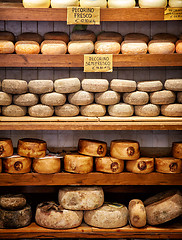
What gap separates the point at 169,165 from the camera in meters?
2.54

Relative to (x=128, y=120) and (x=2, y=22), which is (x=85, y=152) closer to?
(x=128, y=120)

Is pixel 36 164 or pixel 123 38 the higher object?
pixel 123 38

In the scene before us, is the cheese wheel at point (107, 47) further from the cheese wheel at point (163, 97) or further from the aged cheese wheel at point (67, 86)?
the cheese wheel at point (163, 97)

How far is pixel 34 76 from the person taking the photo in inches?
117

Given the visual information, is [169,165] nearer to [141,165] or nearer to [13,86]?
[141,165]

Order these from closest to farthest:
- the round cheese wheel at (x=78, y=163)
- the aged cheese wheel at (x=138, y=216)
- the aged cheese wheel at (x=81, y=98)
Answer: the aged cheese wheel at (x=138, y=216) → the round cheese wheel at (x=78, y=163) → the aged cheese wheel at (x=81, y=98)

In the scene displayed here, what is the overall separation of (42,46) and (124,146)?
1.16 metres

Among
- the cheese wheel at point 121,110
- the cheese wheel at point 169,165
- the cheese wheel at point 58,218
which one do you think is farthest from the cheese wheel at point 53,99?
the cheese wheel at point 169,165

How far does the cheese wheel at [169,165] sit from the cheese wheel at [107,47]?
1.06 m

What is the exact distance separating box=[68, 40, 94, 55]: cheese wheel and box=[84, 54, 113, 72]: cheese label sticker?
13 cm

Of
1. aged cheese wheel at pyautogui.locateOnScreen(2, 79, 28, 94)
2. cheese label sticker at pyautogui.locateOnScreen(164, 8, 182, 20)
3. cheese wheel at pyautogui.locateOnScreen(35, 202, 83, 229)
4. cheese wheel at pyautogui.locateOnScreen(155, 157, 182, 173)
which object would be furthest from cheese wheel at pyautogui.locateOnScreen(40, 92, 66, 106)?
cheese label sticker at pyautogui.locateOnScreen(164, 8, 182, 20)

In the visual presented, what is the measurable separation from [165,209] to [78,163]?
82cm

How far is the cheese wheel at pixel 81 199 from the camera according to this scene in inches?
97.3

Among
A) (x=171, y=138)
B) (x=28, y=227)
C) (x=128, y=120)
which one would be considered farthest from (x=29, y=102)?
(x=171, y=138)
